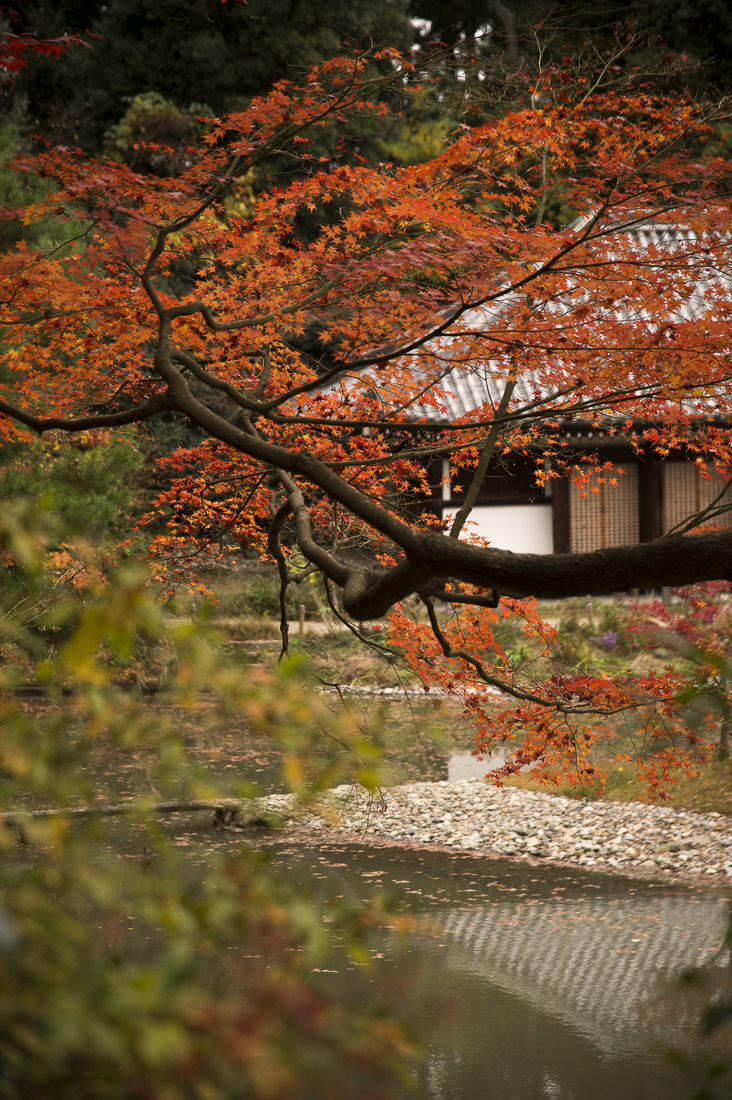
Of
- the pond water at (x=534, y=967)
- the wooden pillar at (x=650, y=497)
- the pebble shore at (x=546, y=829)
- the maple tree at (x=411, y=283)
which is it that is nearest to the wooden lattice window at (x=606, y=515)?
the wooden pillar at (x=650, y=497)

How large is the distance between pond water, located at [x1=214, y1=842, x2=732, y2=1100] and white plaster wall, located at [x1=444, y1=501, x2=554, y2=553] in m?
6.97

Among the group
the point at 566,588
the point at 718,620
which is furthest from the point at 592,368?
the point at 718,620

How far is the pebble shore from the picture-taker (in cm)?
705

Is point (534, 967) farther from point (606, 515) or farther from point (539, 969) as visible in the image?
point (606, 515)

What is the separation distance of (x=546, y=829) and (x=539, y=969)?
2708mm

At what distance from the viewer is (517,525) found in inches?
545

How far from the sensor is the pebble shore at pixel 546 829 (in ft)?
23.1

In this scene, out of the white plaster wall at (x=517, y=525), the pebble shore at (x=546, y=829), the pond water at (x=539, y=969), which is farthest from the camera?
the white plaster wall at (x=517, y=525)

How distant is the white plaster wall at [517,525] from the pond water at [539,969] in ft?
22.9

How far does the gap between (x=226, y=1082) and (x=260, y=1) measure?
1802cm

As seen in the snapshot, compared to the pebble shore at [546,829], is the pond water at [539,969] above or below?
above

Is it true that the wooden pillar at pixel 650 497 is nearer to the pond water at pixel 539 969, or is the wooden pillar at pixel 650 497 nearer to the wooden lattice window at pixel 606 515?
the wooden lattice window at pixel 606 515

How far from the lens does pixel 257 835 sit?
24.9 feet

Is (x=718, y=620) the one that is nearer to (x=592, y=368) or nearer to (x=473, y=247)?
(x=592, y=368)
